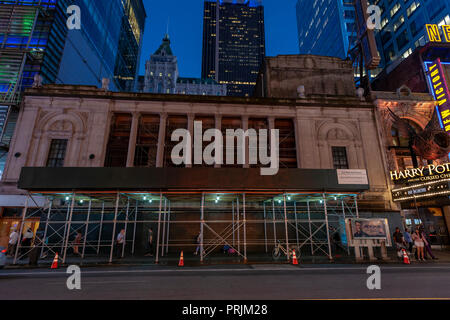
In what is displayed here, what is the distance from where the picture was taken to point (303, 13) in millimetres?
105375

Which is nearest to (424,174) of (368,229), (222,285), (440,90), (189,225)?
(368,229)

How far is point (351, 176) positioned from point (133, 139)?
19723 mm

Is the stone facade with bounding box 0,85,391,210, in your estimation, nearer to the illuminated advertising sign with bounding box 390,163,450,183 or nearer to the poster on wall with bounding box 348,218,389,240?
the illuminated advertising sign with bounding box 390,163,450,183

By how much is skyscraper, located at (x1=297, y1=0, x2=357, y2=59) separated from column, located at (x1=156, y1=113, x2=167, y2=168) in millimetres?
47383

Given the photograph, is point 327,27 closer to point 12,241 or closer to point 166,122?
point 166,122

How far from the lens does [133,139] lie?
23.5m

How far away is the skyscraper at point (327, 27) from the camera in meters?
66.5

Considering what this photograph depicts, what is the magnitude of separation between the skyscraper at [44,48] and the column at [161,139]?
14.5m

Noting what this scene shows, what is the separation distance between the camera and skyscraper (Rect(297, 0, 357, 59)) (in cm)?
6650

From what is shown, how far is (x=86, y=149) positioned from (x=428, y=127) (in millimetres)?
35289

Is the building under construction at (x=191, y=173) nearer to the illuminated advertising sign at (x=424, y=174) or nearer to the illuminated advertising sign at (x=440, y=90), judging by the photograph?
the illuminated advertising sign at (x=424, y=174)

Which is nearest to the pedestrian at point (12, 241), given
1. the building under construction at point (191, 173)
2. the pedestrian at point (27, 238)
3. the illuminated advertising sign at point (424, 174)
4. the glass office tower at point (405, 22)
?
the pedestrian at point (27, 238)

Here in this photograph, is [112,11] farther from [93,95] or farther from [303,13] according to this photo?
[303,13]

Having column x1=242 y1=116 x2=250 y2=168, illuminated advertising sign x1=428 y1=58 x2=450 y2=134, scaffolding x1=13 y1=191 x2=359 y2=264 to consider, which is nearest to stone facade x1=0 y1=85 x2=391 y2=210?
column x1=242 y1=116 x2=250 y2=168
